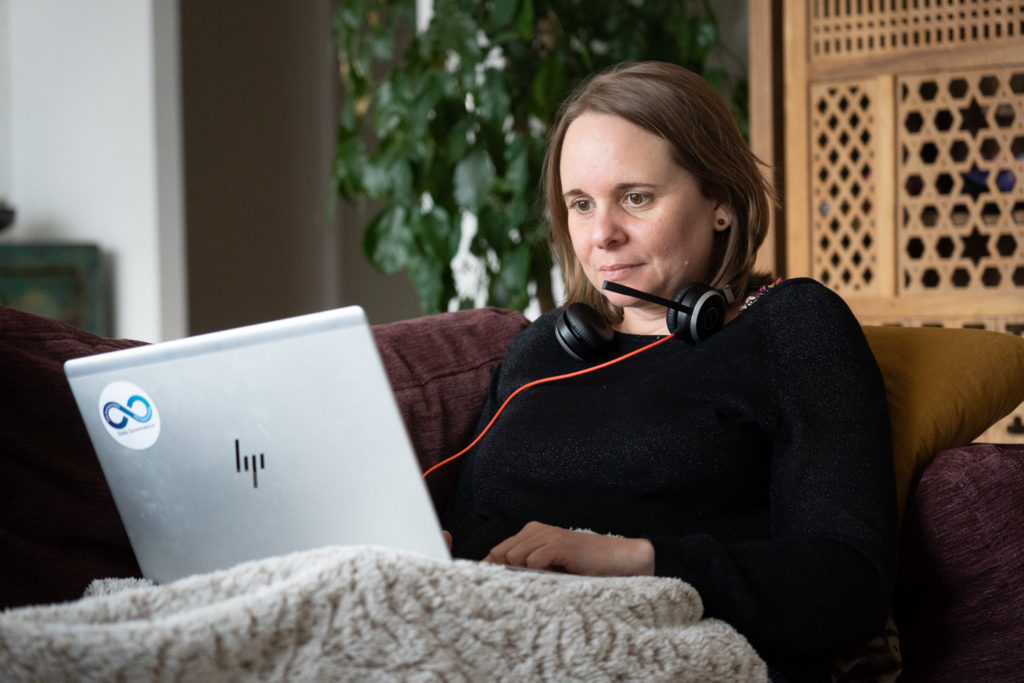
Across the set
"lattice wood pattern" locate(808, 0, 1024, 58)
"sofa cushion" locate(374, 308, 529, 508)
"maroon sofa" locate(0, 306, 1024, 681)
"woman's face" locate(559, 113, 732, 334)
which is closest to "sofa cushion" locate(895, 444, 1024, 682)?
"maroon sofa" locate(0, 306, 1024, 681)

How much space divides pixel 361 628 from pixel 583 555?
273mm

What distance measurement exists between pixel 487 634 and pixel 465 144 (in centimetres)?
174

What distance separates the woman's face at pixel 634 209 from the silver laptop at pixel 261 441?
55cm

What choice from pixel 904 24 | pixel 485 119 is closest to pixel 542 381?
pixel 904 24

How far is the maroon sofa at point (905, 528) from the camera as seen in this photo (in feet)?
3.58

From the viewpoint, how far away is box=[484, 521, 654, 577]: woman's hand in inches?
36.5

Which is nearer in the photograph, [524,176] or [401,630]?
[401,630]

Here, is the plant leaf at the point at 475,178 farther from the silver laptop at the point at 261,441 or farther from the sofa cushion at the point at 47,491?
the silver laptop at the point at 261,441

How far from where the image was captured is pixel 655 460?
1131mm

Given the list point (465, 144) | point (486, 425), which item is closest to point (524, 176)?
point (465, 144)

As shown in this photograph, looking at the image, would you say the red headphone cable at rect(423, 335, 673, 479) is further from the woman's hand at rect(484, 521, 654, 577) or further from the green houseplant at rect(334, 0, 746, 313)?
the green houseplant at rect(334, 0, 746, 313)

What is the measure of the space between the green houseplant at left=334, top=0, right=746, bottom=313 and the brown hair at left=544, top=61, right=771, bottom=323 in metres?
0.99

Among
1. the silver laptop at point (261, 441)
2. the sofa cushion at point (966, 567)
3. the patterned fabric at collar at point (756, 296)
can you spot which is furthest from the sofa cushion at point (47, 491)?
the sofa cushion at point (966, 567)

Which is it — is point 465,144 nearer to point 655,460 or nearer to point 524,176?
point 524,176
